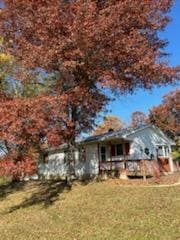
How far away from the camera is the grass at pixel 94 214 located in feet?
41.2

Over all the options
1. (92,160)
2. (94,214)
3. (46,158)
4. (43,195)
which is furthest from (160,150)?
(94,214)

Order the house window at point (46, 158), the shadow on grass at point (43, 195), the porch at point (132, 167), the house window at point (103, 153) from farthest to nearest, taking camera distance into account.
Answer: the house window at point (46, 158)
the house window at point (103, 153)
the porch at point (132, 167)
the shadow on grass at point (43, 195)

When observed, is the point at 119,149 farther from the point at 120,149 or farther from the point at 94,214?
the point at 94,214

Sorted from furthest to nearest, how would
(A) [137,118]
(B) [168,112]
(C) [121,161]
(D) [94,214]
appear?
(A) [137,118] < (B) [168,112] < (C) [121,161] < (D) [94,214]

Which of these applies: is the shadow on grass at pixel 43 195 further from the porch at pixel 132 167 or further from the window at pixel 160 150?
the window at pixel 160 150

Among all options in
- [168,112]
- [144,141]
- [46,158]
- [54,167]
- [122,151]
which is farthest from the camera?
[168,112]

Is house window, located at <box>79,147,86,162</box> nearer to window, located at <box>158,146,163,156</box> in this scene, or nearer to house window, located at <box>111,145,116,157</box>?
house window, located at <box>111,145,116,157</box>

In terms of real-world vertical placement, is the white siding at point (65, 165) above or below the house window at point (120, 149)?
below

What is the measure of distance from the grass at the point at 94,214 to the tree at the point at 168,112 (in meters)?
24.3

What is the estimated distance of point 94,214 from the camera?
1625cm

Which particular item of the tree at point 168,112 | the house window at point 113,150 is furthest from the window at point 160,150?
the tree at point 168,112

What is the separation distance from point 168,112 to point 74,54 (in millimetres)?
29674

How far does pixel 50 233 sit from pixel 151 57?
13518 mm

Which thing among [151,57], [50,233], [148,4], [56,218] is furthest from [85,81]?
[50,233]
